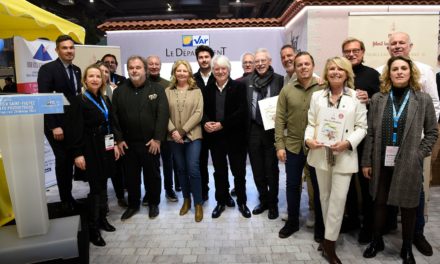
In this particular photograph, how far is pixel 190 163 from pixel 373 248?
5.74 feet

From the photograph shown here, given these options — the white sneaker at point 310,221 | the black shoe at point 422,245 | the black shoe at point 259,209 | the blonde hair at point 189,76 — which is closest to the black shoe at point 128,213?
the black shoe at point 259,209

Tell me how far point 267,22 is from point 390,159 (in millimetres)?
5183

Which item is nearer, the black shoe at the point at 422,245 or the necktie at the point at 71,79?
the black shoe at the point at 422,245

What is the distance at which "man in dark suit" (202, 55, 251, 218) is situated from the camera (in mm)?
3152

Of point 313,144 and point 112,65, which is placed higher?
point 112,65

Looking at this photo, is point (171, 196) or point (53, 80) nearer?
point (53, 80)

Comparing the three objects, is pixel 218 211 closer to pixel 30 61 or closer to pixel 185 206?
pixel 185 206

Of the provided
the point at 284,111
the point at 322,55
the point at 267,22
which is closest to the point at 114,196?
the point at 284,111

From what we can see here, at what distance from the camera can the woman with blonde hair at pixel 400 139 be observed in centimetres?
227

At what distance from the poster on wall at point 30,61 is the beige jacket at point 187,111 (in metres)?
2.12

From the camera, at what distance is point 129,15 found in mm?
12977

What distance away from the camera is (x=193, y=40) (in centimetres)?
686

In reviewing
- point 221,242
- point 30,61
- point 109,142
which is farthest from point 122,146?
point 30,61

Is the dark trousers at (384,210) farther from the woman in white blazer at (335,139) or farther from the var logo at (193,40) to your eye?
the var logo at (193,40)
